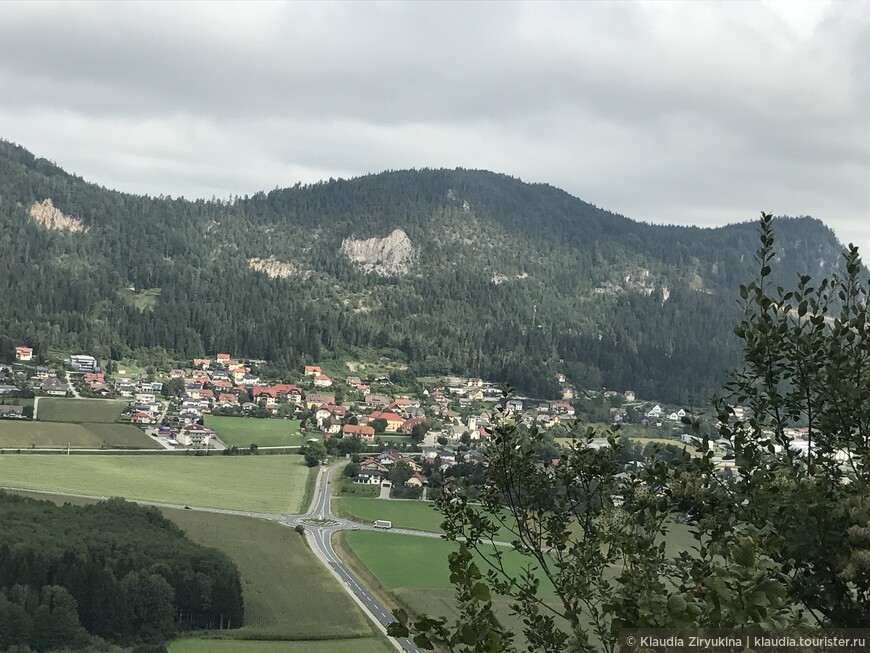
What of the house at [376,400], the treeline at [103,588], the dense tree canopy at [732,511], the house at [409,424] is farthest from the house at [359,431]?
the dense tree canopy at [732,511]

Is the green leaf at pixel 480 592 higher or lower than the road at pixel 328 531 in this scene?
higher

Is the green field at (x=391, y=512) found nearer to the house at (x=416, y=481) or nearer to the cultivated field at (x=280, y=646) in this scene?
the house at (x=416, y=481)

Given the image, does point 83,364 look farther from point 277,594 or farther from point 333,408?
point 277,594

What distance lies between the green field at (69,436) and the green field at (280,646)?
35627 millimetres

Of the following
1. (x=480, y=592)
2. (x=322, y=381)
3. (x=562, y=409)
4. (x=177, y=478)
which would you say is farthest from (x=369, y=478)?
(x=480, y=592)

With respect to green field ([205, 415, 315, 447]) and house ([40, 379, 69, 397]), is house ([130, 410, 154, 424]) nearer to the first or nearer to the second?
green field ([205, 415, 315, 447])

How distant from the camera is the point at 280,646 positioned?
86.7 ft

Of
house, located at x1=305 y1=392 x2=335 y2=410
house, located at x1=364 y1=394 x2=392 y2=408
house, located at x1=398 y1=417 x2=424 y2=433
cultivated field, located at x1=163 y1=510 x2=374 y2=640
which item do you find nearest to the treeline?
cultivated field, located at x1=163 y1=510 x2=374 y2=640

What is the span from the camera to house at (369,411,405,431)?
3081 inches

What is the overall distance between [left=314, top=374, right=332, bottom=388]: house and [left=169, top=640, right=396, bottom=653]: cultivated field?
6921 cm

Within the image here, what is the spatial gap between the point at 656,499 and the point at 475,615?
265cm

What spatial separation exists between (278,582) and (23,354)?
69.4 meters

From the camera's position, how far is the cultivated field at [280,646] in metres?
26.0

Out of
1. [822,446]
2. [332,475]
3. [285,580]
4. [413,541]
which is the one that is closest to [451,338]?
[332,475]
